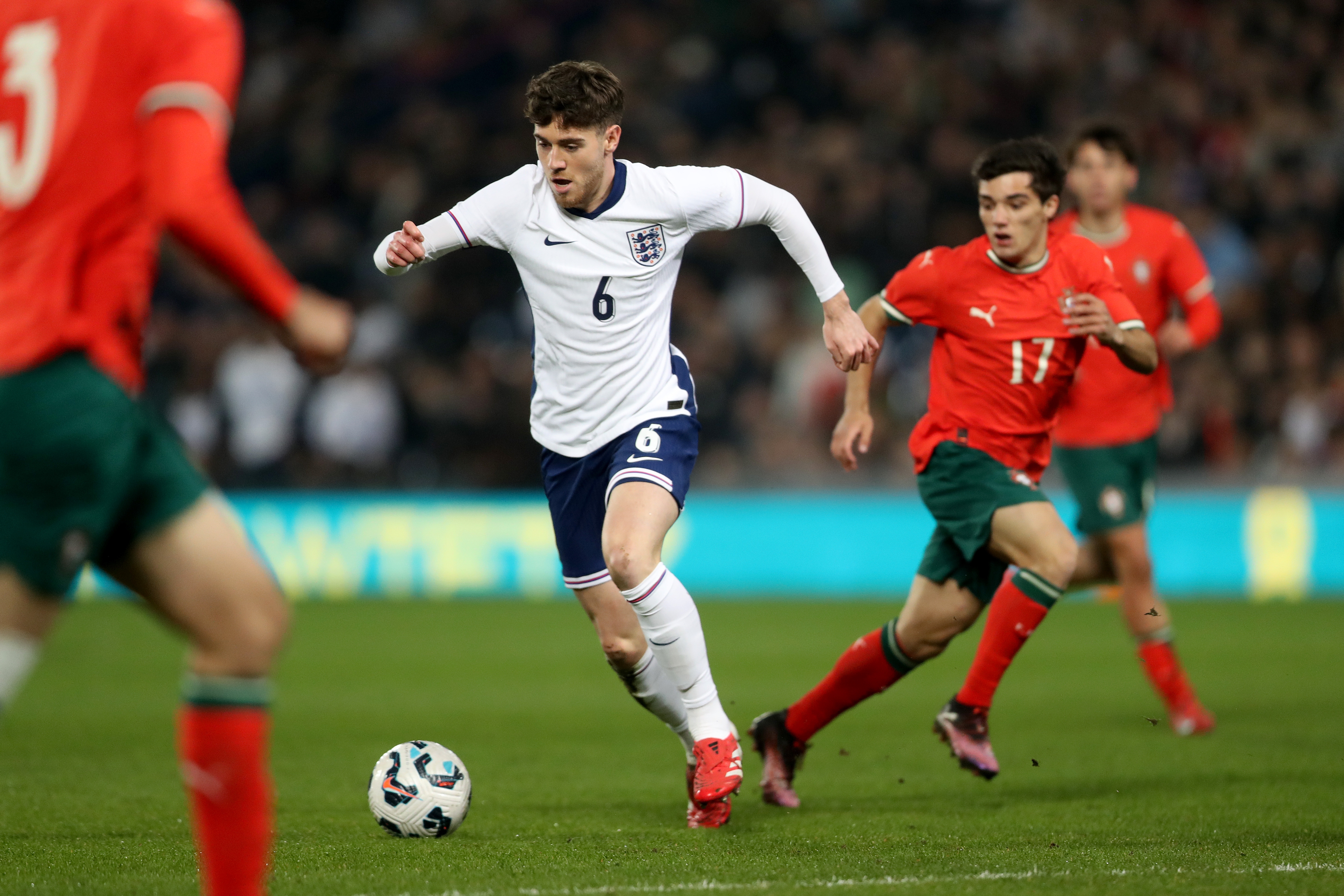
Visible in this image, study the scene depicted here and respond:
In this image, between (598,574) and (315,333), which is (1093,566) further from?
(315,333)

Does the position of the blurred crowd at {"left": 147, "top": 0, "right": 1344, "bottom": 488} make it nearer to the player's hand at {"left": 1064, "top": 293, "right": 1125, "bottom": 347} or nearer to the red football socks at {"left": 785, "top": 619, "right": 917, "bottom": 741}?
the red football socks at {"left": 785, "top": 619, "right": 917, "bottom": 741}

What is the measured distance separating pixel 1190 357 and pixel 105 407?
44.0 ft

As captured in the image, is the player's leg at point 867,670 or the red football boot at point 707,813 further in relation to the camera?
the player's leg at point 867,670

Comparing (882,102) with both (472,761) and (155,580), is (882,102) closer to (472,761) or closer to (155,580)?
(472,761)

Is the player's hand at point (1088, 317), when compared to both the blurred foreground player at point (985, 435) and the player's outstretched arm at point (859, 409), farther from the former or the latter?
the player's outstretched arm at point (859, 409)

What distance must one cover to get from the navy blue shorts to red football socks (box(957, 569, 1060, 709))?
4.18 ft

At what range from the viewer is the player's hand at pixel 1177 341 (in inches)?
293

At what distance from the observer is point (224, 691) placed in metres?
3.16

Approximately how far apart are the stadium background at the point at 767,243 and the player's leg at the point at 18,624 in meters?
11.8

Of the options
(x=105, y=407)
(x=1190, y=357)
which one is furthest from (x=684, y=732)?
(x=1190, y=357)

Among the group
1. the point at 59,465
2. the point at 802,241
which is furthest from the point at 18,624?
the point at 802,241

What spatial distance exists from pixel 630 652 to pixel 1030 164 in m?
2.33

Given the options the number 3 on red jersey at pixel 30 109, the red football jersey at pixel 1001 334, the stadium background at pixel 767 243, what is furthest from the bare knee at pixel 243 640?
the stadium background at pixel 767 243

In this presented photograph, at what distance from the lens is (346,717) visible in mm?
8266
